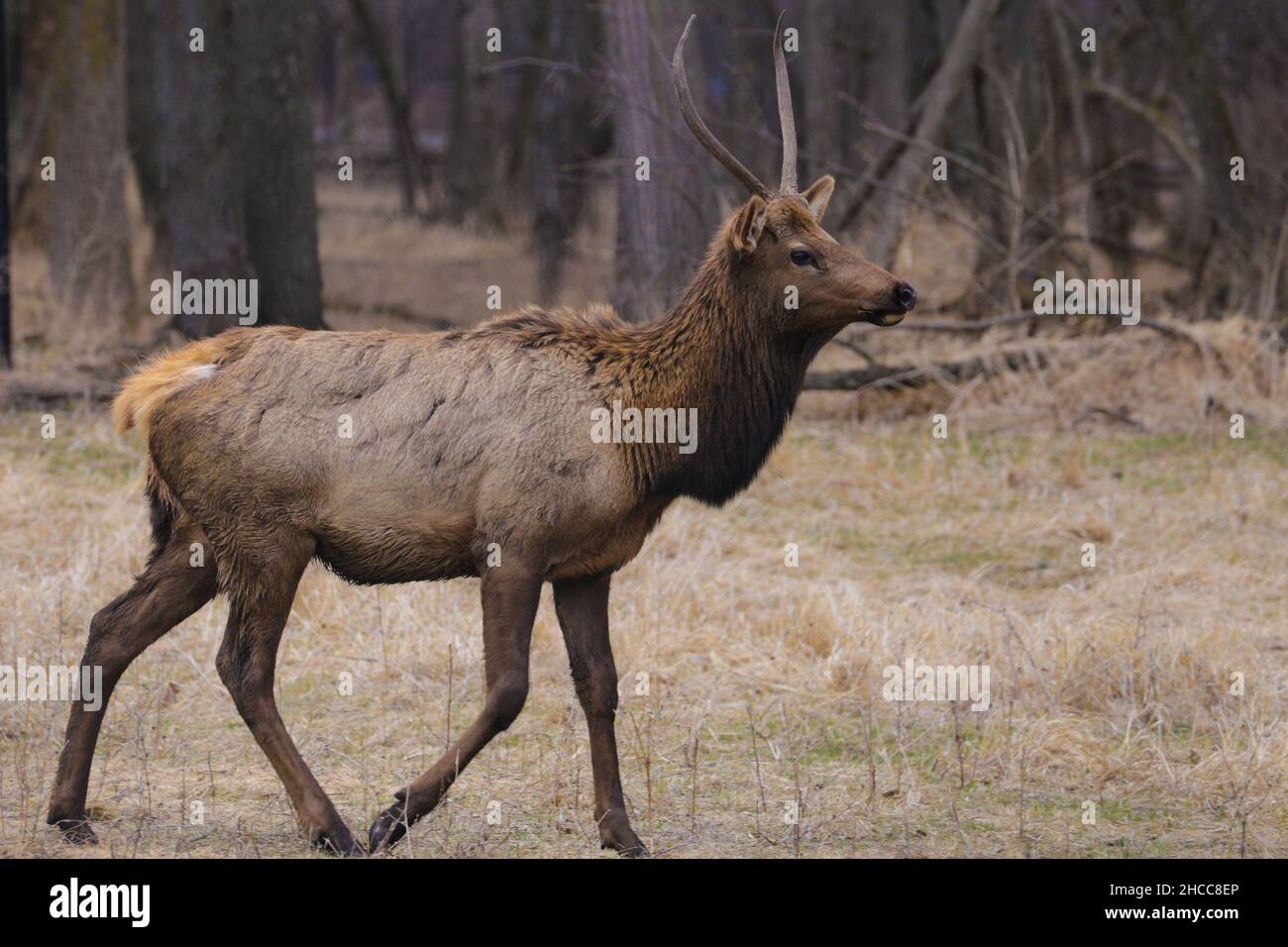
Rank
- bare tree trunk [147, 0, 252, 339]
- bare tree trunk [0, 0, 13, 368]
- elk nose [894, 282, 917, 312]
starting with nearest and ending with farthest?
elk nose [894, 282, 917, 312]
bare tree trunk [147, 0, 252, 339]
bare tree trunk [0, 0, 13, 368]

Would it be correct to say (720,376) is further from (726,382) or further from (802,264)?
(802,264)

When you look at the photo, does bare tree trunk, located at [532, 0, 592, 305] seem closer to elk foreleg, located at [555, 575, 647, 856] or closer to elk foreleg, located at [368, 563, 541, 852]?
elk foreleg, located at [555, 575, 647, 856]

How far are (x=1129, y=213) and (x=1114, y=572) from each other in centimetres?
973

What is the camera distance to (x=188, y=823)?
607 cm

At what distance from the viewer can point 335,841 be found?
18.7 feet

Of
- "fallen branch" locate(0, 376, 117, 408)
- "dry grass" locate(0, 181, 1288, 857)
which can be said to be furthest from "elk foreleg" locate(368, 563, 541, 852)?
"fallen branch" locate(0, 376, 117, 408)

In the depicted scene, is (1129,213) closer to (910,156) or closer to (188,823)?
(910,156)

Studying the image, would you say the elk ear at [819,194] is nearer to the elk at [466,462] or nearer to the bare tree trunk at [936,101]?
the elk at [466,462]

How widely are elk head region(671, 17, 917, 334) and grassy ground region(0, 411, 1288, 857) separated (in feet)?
5.78

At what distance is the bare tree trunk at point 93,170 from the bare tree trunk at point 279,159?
12.5 ft

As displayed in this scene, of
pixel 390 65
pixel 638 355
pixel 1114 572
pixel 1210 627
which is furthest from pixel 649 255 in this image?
pixel 390 65

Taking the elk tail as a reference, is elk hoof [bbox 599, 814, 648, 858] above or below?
below

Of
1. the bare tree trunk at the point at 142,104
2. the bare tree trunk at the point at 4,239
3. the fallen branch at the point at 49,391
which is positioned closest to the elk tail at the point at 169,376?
the fallen branch at the point at 49,391

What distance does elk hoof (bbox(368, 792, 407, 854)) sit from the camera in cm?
567
